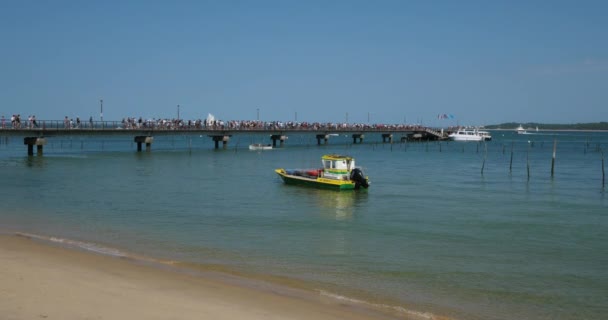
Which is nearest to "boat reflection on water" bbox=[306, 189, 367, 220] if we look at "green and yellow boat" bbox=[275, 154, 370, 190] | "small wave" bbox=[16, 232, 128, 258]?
"green and yellow boat" bbox=[275, 154, 370, 190]

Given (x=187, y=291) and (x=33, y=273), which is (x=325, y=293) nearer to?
(x=187, y=291)

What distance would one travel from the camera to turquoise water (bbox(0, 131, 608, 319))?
15.8 meters

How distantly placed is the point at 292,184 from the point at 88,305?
32209 millimetres

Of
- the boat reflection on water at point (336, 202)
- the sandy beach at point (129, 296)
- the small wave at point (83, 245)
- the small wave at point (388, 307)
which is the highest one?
the sandy beach at point (129, 296)

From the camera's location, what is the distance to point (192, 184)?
43.7 m

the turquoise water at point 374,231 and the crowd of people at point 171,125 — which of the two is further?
the crowd of people at point 171,125

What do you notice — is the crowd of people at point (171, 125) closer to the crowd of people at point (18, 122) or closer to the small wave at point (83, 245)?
the crowd of people at point (18, 122)

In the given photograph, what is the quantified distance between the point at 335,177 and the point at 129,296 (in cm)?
2948

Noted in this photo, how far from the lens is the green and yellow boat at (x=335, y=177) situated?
133 feet

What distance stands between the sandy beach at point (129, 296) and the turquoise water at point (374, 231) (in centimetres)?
193

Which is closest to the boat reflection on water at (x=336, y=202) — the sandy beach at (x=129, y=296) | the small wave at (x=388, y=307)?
the small wave at (x=388, y=307)

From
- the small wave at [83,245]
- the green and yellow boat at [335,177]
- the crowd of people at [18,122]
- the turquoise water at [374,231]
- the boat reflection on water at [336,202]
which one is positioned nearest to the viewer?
the turquoise water at [374,231]

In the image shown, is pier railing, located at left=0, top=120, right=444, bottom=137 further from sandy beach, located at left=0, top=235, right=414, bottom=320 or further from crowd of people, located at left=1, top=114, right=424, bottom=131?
sandy beach, located at left=0, top=235, right=414, bottom=320

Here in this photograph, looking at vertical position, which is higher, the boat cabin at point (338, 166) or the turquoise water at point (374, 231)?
the boat cabin at point (338, 166)
